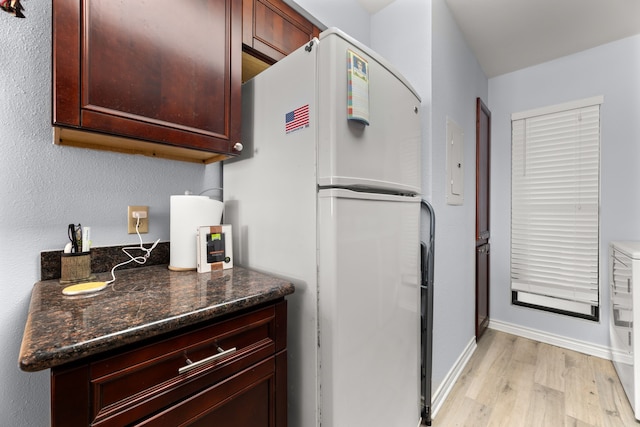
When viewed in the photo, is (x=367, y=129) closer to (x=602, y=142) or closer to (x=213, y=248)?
(x=213, y=248)

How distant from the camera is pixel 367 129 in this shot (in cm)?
107

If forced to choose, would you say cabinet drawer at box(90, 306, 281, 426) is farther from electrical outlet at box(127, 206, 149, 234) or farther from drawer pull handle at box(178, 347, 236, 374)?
electrical outlet at box(127, 206, 149, 234)

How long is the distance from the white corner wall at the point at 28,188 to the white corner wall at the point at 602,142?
3.37 meters

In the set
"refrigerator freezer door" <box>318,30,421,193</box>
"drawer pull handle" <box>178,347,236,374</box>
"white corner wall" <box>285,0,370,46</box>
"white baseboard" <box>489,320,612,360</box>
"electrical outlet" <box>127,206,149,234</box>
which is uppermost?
"white corner wall" <box>285,0,370,46</box>

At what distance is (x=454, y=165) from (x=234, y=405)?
76.2 inches

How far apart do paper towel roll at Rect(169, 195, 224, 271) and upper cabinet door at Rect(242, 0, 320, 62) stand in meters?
0.71

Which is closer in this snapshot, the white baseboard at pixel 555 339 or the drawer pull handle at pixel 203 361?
the drawer pull handle at pixel 203 361

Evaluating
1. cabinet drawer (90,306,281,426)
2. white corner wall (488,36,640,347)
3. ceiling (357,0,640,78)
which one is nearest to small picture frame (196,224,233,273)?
cabinet drawer (90,306,281,426)

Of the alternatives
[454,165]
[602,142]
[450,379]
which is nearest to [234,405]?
[450,379]

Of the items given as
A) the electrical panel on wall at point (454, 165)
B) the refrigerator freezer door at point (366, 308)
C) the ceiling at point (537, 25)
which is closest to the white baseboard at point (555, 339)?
the electrical panel on wall at point (454, 165)

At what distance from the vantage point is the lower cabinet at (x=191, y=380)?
0.55m

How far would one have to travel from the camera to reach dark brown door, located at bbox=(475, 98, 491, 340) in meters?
2.59

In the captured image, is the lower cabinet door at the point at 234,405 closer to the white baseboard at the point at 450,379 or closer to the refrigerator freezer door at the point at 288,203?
the refrigerator freezer door at the point at 288,203

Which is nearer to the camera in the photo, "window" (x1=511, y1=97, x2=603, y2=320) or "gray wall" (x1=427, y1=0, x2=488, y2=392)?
"gray wall" (x1=427, y1=0, x2=488, y2=392)
